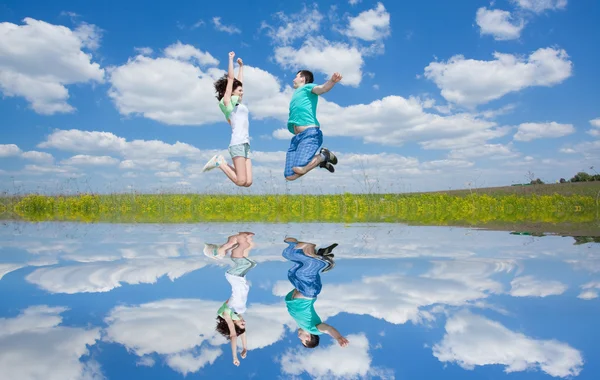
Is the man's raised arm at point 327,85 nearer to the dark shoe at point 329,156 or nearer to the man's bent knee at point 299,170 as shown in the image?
the dark shoe at point 329,156

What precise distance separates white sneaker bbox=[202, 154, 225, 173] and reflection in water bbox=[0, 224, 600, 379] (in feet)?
8.07

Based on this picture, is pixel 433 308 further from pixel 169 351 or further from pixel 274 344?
pixel 169 351

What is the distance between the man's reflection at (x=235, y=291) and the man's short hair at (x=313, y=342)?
10.0 inches

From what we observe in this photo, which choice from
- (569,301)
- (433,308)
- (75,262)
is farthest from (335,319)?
(75,262)

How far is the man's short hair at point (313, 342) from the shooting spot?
1.88 meters

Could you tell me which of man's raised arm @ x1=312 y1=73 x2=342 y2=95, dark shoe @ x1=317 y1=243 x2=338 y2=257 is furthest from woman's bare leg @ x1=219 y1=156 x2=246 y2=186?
dark shoe @ x1=317 y1=243 x2=338 y2=257

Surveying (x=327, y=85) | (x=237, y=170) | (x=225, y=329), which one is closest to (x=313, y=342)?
(x=225, y=329)

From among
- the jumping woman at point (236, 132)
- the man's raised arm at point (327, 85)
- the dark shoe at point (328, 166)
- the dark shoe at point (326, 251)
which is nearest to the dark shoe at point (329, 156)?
the dark shoe at point (328, 166)

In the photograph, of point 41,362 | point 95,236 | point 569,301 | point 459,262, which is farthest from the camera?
point 95,236

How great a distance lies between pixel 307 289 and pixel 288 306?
Answer: 397 mm

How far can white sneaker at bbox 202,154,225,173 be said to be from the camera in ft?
23.1

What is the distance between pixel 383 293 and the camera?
2.78 meters

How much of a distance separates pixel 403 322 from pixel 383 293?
0.59 metres

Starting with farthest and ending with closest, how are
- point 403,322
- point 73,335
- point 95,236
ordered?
point 95,236
point 403,322
point 73,335
